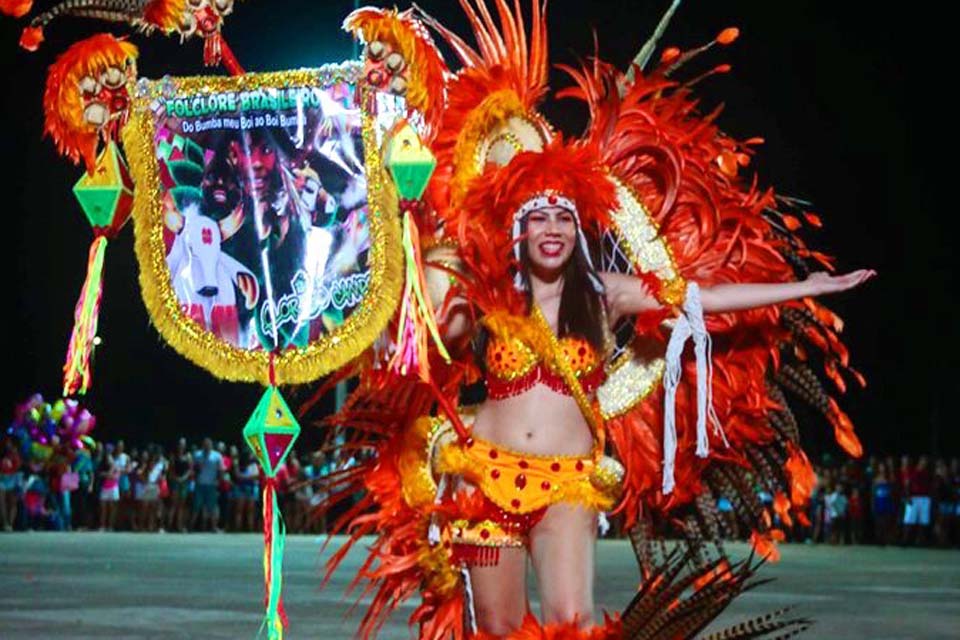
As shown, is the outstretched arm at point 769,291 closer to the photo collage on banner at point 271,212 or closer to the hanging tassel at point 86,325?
the photo collage on banner at point 271,212

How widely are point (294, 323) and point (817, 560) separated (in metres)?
13.3

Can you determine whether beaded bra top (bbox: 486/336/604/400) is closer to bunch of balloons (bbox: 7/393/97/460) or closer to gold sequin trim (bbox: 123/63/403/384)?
gold sequin trim (bbox: 123/63/403/384)

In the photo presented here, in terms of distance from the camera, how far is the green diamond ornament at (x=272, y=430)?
6.25 m

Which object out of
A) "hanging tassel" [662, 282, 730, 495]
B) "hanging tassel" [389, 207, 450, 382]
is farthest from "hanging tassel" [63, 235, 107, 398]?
"hanging tassel" [662, 282, 730, 495]

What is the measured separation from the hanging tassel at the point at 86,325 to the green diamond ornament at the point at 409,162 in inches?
43.1

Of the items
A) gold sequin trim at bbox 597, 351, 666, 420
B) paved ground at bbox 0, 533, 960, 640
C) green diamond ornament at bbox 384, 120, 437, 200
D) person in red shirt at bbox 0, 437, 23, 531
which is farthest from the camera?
person in red shirt at bbox 0, 437, 23, 531

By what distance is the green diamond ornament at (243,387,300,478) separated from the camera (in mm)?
6254

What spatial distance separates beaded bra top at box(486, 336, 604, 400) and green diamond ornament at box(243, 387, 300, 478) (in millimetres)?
719

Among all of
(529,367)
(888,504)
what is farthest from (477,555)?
(888,504)

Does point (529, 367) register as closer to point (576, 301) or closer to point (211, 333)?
point (576, 301)

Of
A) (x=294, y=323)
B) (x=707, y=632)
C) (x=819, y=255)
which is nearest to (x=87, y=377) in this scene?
(x=294, y=323)

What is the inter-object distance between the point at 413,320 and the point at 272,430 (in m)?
0.63

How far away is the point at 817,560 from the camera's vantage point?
18.8m

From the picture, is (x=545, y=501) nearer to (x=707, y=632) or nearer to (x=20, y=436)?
(x=707, y=632)
